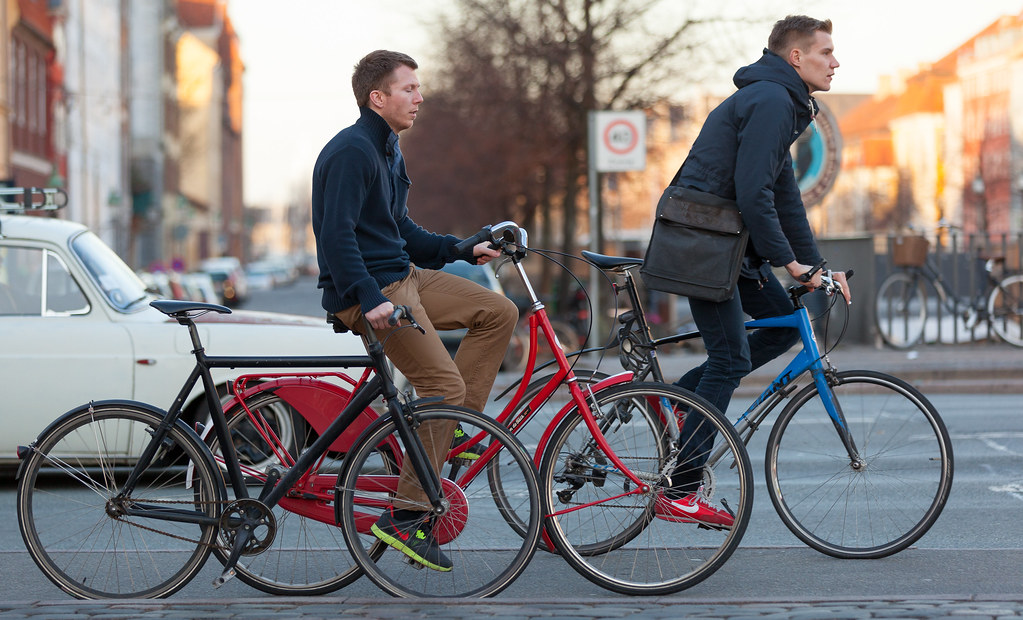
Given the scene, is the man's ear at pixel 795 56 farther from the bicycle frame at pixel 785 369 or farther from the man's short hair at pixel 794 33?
the bicycle frame at pixel 785 369

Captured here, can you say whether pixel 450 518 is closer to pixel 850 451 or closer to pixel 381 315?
pixel 381 315

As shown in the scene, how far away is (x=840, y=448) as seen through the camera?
5.51 meters

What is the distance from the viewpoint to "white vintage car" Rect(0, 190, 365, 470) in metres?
7.43

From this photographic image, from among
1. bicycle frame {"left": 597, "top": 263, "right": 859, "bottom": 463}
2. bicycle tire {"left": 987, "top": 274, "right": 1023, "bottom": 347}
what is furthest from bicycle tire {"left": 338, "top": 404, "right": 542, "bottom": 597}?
bicycle tire {"left": 987, "top": 274, "right": 1023, "bottom": 347}

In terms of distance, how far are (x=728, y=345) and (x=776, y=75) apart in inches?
41.2

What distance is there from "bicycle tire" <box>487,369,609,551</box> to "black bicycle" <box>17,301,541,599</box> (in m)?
0.04

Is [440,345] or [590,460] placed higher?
[440,345]

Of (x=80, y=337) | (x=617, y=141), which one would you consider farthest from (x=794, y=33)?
(x=617, y=141)

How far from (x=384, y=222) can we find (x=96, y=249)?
3.72 meters

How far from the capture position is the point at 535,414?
515cm

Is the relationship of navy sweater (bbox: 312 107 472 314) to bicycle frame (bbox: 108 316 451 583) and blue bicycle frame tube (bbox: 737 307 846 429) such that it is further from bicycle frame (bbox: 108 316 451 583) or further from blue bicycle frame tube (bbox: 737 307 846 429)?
blue bicycle frame tube (bbox: 737 307 846 429)

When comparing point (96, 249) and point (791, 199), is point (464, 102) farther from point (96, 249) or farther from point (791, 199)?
point (791, 199)

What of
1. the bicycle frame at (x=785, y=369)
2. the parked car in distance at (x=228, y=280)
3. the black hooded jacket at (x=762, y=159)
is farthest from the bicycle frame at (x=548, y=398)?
the parked car in distance at (x=228, y=280)

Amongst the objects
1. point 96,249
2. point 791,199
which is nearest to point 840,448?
point 791,199
